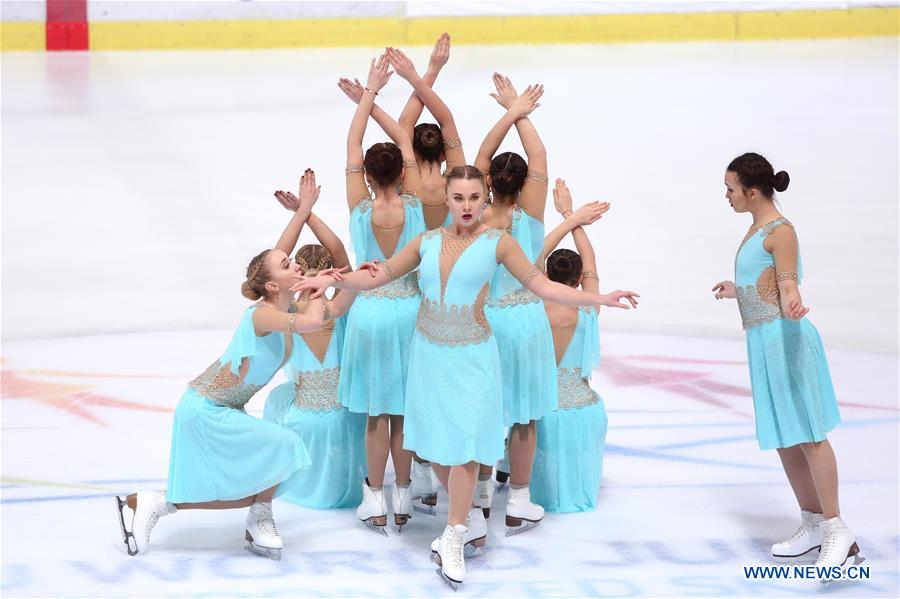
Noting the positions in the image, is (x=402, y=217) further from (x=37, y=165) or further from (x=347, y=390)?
(x=37, y=165)

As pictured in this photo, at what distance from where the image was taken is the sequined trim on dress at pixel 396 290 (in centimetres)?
475

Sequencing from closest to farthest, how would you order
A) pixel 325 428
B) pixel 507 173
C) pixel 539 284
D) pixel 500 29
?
pixel 539 284, pixel 507 173, pixel 325 428, pixel 500 29

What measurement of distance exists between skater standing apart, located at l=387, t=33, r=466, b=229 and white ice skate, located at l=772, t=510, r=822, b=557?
1.65 m

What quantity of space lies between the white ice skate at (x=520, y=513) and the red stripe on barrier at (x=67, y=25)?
12.7 meters

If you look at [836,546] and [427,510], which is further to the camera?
[427,510]

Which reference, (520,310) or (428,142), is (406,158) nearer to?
(428,142)

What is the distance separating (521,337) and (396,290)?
482mm

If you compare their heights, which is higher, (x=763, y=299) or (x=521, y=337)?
(x=763, y=299)

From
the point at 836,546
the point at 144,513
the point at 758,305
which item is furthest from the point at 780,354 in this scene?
the point at 144,513

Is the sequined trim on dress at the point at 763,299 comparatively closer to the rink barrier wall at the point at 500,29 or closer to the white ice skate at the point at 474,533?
the white ice skate at the point at 474,533

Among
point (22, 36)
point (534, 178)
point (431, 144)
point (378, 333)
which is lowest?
point (378, 333)

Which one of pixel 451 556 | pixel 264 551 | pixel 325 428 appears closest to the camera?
pixel 451 556

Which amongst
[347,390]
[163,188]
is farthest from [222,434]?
[163,188]

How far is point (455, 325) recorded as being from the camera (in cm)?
426
